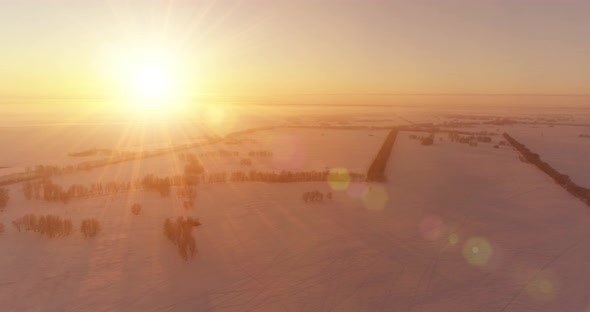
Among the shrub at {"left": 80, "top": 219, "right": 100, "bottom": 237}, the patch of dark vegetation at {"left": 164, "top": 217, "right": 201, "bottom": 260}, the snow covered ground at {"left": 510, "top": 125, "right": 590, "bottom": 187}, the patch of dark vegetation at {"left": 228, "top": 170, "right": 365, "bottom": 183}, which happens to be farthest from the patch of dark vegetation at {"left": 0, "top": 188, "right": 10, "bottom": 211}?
the snow covered ground at {"left": 510, "top": 125, "right": 590, "bottom": 187}

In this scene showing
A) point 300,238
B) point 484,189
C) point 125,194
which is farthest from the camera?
point 484,189

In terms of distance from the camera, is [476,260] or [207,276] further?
[476,260]

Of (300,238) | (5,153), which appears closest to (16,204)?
(300,238)

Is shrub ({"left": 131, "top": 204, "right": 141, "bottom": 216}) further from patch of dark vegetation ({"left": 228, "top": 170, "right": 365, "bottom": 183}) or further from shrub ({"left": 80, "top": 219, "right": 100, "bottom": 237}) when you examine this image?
patch of dark vegetation ({"left": 228, "top": 170, "right": 365, "bottom": 183})

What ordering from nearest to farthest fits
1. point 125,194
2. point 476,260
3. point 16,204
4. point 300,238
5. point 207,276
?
point 207,276 → point 476,260 → point 300,238 → point 16,204 → point 125,194

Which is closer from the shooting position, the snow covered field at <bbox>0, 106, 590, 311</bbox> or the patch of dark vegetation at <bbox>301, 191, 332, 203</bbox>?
the snow covered field at <bbox>0, 106, 590, 311</bbox>

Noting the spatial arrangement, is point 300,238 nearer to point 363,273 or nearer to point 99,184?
point 363,273
